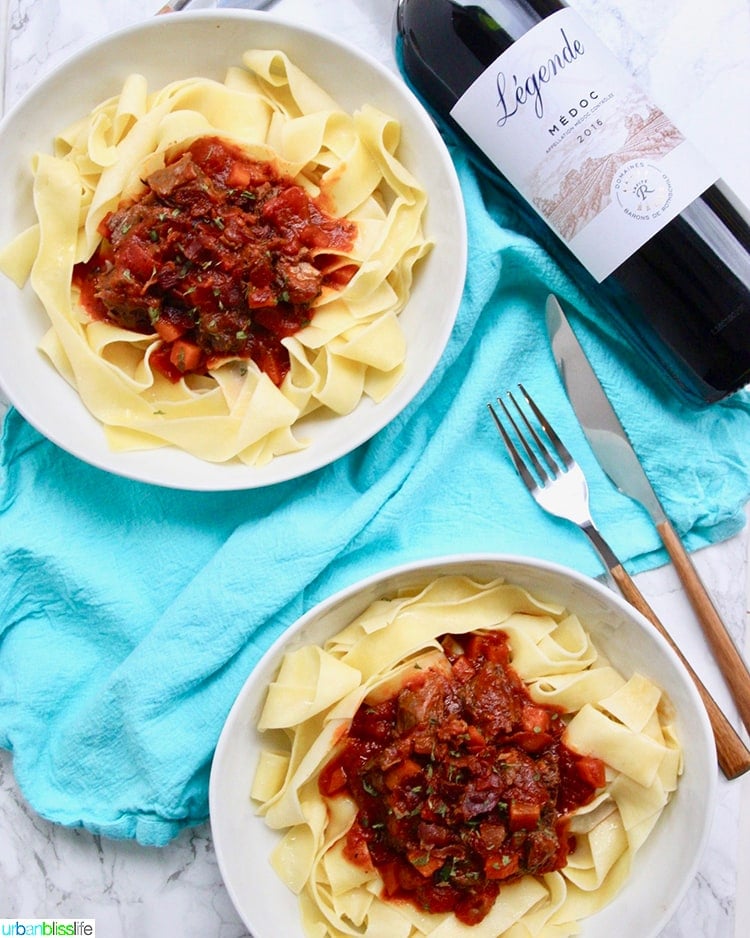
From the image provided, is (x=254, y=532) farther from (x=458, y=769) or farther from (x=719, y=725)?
(x=719, y=725)

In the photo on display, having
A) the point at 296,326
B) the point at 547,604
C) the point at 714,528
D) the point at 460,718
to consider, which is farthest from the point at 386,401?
the point at 714,528

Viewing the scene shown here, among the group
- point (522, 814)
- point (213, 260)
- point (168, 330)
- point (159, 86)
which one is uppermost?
point (159, 86)

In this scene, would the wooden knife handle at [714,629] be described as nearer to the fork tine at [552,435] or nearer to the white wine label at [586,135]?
the fork tine at [552,435]

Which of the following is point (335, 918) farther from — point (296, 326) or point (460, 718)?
point (296, 326)

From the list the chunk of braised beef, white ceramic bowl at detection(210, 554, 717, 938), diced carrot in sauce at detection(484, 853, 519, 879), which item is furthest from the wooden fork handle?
diced carrot in sauce at detection(484, 853, 519, 879)

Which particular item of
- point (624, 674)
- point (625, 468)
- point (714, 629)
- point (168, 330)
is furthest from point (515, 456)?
point (168, 330)

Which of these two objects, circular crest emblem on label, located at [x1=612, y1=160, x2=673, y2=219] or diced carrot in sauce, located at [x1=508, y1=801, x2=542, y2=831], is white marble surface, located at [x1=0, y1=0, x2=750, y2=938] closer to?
circular crest emblem on label, located at [x1=612, y1=160, x2=673, y2=219]

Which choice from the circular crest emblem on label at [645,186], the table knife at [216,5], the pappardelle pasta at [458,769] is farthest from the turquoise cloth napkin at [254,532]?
the table knife at [216,5]
